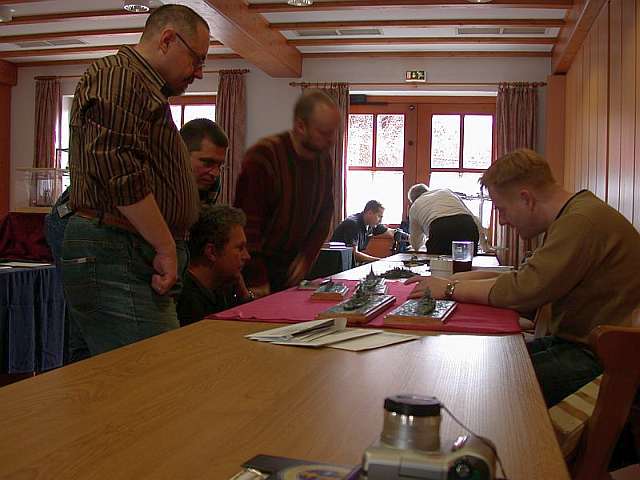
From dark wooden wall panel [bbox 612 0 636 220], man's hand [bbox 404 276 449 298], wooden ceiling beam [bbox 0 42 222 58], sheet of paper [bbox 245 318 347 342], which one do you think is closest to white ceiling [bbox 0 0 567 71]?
wooden ceiling beam [bbox 0 42 222 58]

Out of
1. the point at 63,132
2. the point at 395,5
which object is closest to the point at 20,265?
the point at 395,5

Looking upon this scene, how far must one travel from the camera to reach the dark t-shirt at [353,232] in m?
7.63

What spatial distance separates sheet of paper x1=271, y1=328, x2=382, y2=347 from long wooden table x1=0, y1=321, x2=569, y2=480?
0.12 ft

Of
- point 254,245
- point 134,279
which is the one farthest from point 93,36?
point 134,279

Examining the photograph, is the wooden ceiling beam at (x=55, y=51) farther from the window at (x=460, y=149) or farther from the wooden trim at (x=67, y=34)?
the window at (x=460, y=149)

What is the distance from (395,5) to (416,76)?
213cm

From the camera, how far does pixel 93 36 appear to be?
7.81 meters

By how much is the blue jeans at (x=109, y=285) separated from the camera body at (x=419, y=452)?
4.16 feet

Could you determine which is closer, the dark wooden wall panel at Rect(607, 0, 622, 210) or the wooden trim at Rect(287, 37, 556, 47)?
the dark wooden wall panel at Rect(607, 0, 622, 210)

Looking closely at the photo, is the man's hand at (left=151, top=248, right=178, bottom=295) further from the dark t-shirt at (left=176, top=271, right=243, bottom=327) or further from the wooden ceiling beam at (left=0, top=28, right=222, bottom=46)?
the wooden ceiling beam at (left=0, top=28, right=222, bottom=46)

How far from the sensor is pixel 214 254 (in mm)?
2188

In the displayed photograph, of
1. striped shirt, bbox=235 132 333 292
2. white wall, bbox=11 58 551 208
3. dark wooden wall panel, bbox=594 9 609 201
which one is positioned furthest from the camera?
white wall, bbox=11 58 551 208

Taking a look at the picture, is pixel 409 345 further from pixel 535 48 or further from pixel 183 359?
pixel 535 48

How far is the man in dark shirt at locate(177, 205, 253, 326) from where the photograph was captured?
2.14m
